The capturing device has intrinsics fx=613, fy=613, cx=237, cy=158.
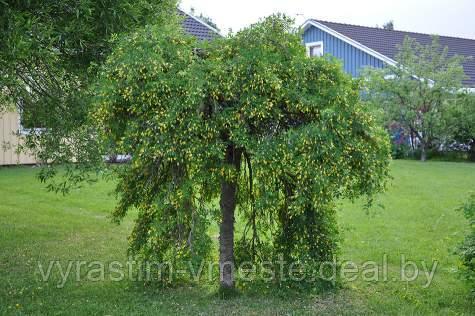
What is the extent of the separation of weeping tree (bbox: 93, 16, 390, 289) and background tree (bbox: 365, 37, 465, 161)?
52.6 feet

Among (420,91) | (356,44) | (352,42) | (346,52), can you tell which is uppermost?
(352,42)

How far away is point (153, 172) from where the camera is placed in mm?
5820

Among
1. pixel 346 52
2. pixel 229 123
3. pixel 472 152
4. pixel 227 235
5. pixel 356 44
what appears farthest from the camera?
pixel 346 52

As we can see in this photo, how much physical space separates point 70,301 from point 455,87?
1855 centimetres

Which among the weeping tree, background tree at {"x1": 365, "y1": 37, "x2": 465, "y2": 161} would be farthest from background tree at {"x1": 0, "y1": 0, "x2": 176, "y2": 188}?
background tree at {"x1": 365, "y1": 37, "x2": 465, "y2": 161}

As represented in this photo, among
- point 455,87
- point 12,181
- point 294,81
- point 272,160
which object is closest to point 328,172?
point 272,160

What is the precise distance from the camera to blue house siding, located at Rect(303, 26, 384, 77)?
25.2m

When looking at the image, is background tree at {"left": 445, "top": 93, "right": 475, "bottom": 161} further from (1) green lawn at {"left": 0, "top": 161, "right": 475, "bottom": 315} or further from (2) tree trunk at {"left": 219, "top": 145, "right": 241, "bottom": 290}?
(2) tree trunk at {"left": 219, "top": 145, "right": 241, "bottom": 290}

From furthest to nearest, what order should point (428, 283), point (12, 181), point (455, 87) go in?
point (455, 87), point (12, 181), point (428, 283)

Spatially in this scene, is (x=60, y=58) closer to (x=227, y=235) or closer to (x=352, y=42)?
(x=227, y=235)

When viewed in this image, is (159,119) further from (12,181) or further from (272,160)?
(12,181)

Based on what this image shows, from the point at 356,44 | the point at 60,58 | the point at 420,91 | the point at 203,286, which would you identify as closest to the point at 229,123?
the point at 203,286

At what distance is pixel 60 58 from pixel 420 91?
678 inches

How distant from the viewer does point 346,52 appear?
85.1ft
